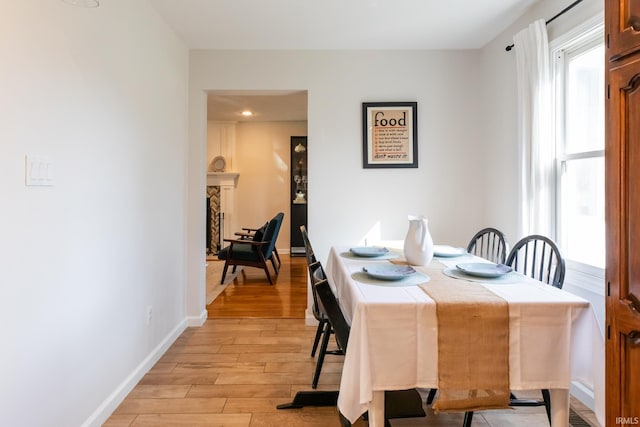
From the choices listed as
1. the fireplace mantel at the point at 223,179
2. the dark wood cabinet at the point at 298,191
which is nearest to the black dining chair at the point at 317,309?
the dark wood cabinet at the point at 298,191

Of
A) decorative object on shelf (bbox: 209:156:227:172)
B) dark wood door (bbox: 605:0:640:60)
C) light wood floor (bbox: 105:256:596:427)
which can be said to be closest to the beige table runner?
light wood floor (bbox: 105:256:596:427)

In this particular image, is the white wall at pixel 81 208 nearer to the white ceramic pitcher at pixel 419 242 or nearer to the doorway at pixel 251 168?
the white ceramic pitcher at pixel 419 242

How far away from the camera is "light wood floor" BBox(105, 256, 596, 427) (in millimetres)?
1910

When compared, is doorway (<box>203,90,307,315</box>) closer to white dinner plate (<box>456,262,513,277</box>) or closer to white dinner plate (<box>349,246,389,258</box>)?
white dinner plate (<box>349,246,389,258</box>)

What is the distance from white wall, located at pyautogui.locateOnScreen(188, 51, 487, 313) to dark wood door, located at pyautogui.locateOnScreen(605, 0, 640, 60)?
86.5 inches

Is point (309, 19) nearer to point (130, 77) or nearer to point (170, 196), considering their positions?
point (130, 77)

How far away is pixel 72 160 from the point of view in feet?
5.51

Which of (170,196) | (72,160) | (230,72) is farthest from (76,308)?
(230,72)

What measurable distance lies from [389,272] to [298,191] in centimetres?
512

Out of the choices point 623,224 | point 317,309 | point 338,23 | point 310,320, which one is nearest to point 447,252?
point 317,309

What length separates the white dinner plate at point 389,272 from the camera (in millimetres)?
1688

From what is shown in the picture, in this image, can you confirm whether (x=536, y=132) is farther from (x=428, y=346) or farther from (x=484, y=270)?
(x=428, y=346)

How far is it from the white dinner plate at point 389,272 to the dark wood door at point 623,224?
768 mm

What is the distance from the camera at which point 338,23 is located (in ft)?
9.25
